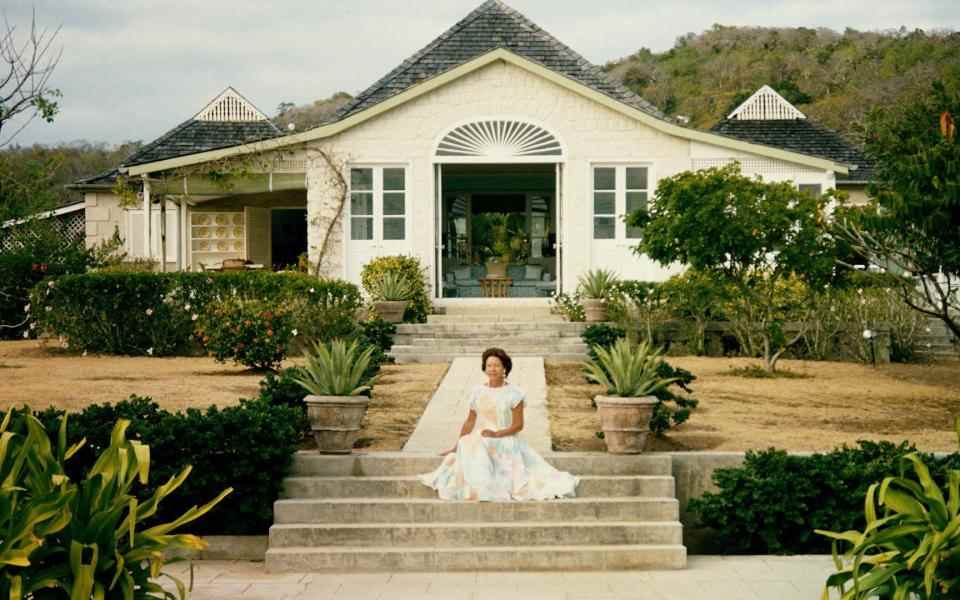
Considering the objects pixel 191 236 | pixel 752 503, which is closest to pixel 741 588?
pixel 752 503

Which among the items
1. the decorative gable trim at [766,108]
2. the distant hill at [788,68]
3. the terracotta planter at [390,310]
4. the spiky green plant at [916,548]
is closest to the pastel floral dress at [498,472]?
the spiky green plant at [916,548]

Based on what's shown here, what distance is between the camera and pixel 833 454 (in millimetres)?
10125

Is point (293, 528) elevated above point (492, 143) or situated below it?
below

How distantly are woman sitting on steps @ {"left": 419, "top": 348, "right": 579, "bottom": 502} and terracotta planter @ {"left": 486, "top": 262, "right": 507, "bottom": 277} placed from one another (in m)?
14.3

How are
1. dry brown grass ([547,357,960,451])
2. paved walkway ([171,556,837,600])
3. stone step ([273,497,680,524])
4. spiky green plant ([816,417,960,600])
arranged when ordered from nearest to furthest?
spiky green plant ([816,417,960,600])
paved walkway ([171,556,837,600])
stone step ([273,497,680,524])
dry brown grass ([547,357,960,451])

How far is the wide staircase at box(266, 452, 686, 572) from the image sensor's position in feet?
30.8

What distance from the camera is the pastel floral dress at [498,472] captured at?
392 inches

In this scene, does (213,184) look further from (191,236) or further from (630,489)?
(630,489)

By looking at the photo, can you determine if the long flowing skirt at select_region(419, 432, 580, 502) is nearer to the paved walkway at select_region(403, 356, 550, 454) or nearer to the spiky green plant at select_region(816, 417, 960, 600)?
the paved walkway at select_region(403, 356, 550, 454)

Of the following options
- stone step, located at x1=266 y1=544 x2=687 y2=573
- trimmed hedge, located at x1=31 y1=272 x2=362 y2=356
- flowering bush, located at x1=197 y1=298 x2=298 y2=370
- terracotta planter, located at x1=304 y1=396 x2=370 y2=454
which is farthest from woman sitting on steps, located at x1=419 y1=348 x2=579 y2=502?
trimmed hedge, located at x1=31 y1=272 x2=362 y2=356

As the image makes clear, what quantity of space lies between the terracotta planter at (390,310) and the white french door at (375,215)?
2457 millimetres

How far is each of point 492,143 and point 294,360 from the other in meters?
6.09

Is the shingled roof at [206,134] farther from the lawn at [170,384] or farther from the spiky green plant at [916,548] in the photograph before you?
the spiky green plant at [916,548]

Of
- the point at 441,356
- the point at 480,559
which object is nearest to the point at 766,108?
the point at 441,356
